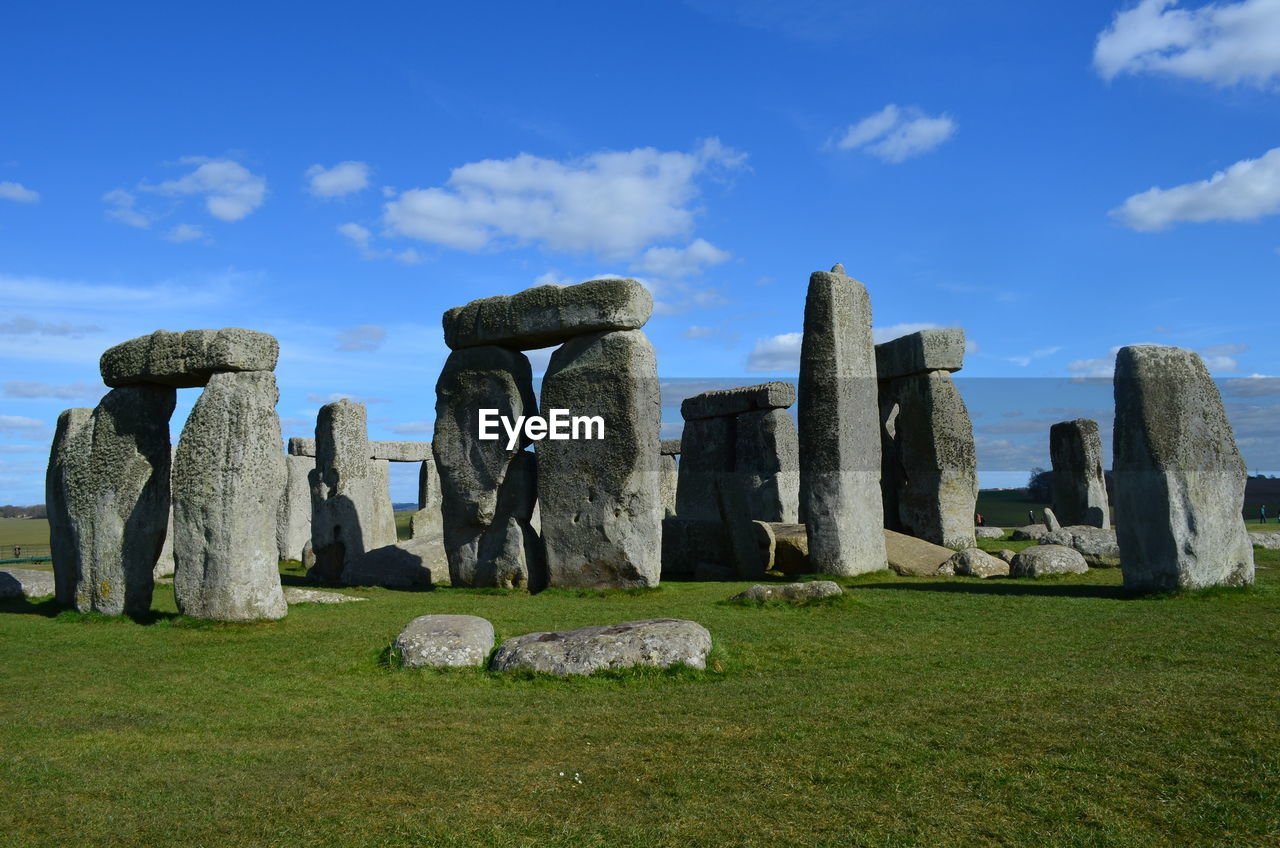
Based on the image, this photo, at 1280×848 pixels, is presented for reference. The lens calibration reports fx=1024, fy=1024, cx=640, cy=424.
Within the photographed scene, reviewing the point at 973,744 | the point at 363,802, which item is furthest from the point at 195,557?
the point at 973,744

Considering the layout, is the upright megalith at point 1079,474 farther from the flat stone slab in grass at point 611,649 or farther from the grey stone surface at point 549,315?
the flat stone slab in grass at point 611,649

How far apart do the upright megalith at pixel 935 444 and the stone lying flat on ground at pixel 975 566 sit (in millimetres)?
3122

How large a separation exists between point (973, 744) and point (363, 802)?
9.20 feet

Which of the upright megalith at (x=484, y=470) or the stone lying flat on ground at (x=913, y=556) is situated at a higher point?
the upright megalith at (x=484, y=470)

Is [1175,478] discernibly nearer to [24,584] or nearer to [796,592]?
[796,592]

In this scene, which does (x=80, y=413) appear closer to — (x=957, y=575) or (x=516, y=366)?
(x=516, y=366)

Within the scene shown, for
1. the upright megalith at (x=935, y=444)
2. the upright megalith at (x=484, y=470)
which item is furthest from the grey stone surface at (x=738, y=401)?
the upright megalith at (x=484, y=470)

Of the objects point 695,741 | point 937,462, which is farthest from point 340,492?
point 695,741

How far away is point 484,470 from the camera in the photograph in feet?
45.2

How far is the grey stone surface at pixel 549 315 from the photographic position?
1253 cm

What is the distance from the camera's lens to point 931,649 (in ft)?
25.1

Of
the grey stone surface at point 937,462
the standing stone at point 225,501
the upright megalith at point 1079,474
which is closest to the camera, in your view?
the standing stone at point 225,501

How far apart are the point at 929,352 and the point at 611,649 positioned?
11.3 meters

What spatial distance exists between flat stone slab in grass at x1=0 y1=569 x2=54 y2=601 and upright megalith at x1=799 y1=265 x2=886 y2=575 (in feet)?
32.9
